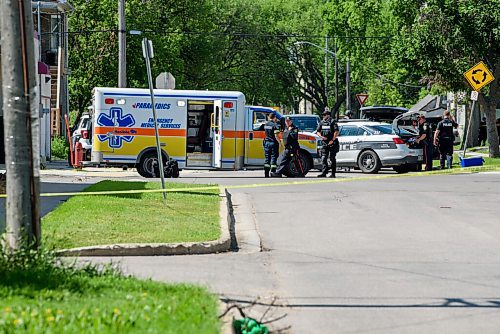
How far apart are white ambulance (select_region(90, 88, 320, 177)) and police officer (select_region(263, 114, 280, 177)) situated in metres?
0.76

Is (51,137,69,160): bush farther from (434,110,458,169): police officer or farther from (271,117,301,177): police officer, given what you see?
(434,110,458,169): police officer

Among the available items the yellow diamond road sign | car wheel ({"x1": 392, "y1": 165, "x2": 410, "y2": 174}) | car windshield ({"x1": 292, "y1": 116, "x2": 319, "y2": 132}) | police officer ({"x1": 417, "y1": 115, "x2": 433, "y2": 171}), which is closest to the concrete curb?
police officer ({"x1": 417, "y1": 115, "x2": 433, "y2": 171})

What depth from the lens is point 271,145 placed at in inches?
1035

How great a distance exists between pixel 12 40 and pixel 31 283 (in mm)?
2387

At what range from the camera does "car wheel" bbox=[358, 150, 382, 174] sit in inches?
1189

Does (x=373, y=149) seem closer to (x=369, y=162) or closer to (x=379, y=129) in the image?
(x=369, y=162)

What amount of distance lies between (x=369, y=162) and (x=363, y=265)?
19.2 meters

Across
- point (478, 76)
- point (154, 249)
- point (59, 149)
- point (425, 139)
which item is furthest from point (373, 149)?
point (154, 249)

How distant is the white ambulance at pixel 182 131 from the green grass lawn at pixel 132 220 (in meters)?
8.57

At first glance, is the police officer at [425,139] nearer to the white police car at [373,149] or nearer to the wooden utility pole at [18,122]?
the white police car at [373,149]

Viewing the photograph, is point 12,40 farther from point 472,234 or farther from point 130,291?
point 472,234

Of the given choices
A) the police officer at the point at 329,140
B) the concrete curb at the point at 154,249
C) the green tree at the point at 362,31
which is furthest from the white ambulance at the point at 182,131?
the green tree at the point at 362,31

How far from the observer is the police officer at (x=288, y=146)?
2609cm

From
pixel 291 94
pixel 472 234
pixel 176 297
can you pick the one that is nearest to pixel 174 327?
pixel 176 297
